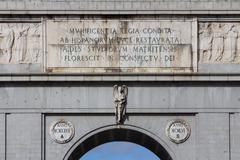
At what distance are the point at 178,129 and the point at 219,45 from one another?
3412 mm

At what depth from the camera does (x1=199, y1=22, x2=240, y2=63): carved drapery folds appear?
75688 millimetres

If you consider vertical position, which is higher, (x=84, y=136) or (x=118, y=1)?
(x=118, y=1)

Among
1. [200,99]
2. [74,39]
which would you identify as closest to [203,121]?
[200,99]

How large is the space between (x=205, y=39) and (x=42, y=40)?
593cm

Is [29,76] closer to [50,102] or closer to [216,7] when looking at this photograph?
[50,102]

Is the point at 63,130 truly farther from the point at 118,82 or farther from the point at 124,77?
the point at 124,77

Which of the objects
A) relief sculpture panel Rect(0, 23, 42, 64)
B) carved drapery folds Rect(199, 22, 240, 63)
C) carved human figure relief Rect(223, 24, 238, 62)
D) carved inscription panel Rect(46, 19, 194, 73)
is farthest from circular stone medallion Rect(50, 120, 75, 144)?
carved human figure relief Rect(223, 24, 238, 62)

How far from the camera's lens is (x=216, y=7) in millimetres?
75938

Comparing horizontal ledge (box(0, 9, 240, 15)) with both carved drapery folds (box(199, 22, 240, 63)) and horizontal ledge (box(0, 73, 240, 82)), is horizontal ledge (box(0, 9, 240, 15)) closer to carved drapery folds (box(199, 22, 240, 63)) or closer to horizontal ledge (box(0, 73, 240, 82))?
carved drapery folds (box(199, 22, 240, 63))

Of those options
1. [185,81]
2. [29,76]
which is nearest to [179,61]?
[185,81]

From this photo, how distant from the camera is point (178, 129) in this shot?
75500 millimetres

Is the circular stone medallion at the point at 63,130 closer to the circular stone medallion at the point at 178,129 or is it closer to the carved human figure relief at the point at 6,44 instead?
the carved human figure relief at the point at 6,44

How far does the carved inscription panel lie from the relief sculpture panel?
446 millimetres

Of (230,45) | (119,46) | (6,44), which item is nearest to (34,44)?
(6,44)
